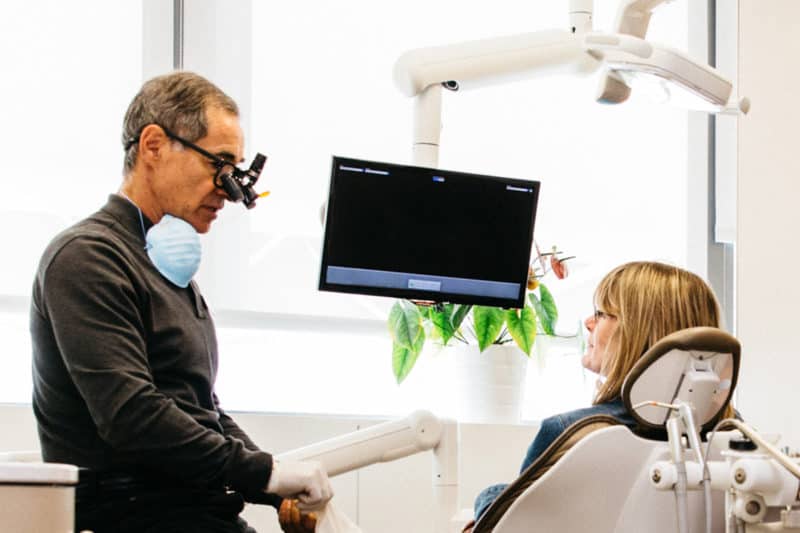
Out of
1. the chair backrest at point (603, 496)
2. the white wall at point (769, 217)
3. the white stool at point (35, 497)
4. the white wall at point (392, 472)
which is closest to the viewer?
the white stool at point (35, 497)

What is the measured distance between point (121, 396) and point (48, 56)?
4.99ft

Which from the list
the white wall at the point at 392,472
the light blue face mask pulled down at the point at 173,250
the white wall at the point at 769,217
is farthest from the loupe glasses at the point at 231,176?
the white wall at the point at 769,217

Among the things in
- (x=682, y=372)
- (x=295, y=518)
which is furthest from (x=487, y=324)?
(x=682, y=372)

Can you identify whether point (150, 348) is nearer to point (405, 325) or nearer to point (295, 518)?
point (295, 518)

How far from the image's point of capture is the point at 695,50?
4262 mm

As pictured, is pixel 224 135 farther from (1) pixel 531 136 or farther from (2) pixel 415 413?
(1) pixel 531 136

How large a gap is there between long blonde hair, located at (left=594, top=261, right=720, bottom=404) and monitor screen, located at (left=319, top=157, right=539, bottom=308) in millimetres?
215

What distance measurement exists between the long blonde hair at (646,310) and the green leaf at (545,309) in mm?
966

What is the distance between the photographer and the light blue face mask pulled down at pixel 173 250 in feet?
7.55

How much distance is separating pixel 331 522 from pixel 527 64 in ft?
3.24

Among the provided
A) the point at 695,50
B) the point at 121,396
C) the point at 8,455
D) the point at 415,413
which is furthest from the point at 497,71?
the point at 695,50

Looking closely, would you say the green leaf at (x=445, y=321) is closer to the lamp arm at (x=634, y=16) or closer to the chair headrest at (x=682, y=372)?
the lamp arm at (x=634, y=16)

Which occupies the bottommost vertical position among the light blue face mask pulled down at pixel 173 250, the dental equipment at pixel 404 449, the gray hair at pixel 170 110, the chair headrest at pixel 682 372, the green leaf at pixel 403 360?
the dental equipment at pixel 404 449

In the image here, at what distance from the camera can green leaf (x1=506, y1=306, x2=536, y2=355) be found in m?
3.36
